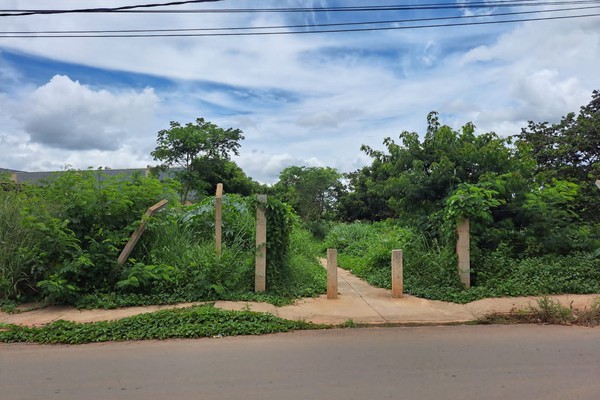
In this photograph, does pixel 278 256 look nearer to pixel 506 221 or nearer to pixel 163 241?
pixel 163 241

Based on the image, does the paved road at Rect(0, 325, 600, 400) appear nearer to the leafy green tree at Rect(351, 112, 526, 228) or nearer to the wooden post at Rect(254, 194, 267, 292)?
the wooden post at Rect(254, 194, 267, 292)

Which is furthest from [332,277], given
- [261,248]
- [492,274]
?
[492,274]

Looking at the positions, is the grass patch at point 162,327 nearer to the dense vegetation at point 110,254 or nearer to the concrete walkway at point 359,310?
the concrete walkway at point 359,310

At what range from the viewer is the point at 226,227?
34.5ft

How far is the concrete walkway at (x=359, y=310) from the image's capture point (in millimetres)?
6836

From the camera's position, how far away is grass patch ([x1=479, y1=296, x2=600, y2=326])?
6.65m

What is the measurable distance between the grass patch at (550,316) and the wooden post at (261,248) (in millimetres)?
4014

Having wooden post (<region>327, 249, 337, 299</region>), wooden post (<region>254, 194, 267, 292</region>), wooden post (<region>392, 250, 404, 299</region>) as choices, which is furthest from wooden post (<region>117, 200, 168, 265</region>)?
wooden post (<region>392, 250, 404, 299</region>)

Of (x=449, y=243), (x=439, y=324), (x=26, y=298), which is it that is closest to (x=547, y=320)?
(x=439, y=324)

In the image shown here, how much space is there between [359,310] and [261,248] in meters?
2.25

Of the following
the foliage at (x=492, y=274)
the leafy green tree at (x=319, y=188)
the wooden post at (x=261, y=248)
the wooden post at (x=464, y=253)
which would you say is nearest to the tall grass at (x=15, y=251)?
the wooden post at (x=261, y=248)

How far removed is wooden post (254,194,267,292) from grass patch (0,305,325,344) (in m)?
1.53

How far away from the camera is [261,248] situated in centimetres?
830

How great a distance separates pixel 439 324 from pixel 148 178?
21.6ft
